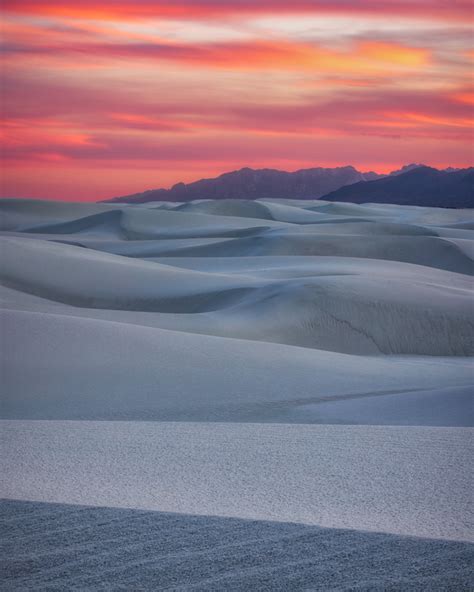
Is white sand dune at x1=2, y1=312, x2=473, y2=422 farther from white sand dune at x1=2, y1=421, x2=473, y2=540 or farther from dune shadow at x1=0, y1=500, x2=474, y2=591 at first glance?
dune shadow at x1=0, y1=500, x2=474, y2=591

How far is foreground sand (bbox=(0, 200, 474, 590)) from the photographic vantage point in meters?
2.43

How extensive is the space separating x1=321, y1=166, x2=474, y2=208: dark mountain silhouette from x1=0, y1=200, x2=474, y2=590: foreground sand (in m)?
109

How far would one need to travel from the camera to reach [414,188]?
14400cm

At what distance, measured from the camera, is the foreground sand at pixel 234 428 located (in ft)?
7.98

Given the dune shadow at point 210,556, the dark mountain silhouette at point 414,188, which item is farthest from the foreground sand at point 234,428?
the dark mountain silhouette at point 414,188

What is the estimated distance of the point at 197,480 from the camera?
11.0 ft

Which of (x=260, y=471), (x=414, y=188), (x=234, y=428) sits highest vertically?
(x=414, y=188)

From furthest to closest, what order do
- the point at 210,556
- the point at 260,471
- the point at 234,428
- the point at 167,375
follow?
1. the point at 167,375
2. the point at 234,428
3. the point at 260,471
4. the point at 210,556

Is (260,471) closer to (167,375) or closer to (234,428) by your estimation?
(234,428)

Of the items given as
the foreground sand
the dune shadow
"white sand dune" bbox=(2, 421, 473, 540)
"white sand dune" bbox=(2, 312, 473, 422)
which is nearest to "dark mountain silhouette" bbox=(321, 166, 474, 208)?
the foreground sand

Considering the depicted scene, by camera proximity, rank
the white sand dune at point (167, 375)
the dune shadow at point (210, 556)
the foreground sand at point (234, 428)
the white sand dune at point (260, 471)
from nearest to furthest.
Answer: the dune shadow at point (210, 556) → the foreground sand at point (234, 428) → the white sand dune at point (260, 471) → the white sand dune at point (167, 375)

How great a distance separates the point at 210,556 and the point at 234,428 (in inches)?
91.2

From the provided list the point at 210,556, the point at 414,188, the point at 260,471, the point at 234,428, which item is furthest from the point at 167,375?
the point at 414,188

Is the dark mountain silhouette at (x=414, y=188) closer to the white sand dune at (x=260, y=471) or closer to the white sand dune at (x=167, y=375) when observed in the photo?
the white sand dune at (x=167, y=375)
